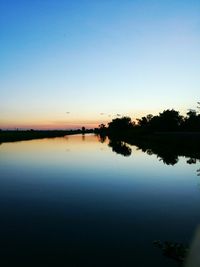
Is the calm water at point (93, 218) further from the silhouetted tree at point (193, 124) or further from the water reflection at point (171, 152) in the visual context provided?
the silhouetted tree at point (193, 124)

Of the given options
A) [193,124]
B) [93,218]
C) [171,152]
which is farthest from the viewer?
[193,124]

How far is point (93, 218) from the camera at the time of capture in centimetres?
1505

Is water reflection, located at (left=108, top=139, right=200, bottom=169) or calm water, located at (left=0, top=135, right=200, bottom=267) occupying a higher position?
water reflection, located at (left=108, top=139, right=200, bottom=169)

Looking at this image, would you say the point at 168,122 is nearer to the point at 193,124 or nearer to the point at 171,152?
the point at 193,124

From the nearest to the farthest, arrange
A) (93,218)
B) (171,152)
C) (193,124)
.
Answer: (93,218) → (171,152) → (193,124)

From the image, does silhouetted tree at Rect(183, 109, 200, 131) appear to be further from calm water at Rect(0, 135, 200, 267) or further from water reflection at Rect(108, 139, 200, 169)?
calm water at Rect(0, 135, 200, 267)

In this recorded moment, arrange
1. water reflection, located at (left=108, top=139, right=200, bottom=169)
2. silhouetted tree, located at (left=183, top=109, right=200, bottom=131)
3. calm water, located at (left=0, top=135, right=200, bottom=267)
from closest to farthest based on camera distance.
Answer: calm water, located at (left=0, top=135, right=200, bottom=267) → water reflection, located at (left=108, top=139, right=200, bottom=169) → silhouetted tree, located at (left=183, top=109, right=200, bottom=131)

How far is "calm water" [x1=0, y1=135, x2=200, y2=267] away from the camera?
10743 mm

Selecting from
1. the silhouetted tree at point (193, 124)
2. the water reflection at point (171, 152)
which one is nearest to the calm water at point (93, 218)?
the water reflection at point (171, 152)

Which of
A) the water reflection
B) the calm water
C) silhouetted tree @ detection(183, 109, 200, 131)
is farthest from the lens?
silhouetted tree @ detection(183, 109, 200, 131)

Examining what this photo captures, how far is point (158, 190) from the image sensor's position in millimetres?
22422

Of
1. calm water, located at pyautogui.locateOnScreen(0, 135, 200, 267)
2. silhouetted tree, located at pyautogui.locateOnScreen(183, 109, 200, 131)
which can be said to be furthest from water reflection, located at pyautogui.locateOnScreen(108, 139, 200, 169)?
silhouetted tree, located at pyautogui.locateOnScreen(183, 109, 200, 131)

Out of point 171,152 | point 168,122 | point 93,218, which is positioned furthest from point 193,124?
point 93,218

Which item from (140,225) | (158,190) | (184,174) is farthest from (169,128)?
(140,225)
